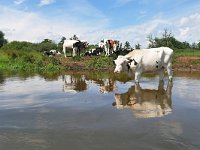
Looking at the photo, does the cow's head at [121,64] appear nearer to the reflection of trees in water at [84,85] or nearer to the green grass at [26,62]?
the reflection of trees in water at [84,85]

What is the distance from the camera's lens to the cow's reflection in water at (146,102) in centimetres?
877

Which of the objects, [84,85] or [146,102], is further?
[84,85]

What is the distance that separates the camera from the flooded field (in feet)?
20.0

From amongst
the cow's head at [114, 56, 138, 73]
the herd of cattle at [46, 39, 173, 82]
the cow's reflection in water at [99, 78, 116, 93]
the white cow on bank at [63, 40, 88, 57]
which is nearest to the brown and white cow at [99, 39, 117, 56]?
the white cow on bank at [63, 40, 88, 57]

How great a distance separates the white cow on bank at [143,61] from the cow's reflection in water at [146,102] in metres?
1.08

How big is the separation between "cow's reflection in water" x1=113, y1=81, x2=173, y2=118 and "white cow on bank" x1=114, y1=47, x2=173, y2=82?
1.08 meters

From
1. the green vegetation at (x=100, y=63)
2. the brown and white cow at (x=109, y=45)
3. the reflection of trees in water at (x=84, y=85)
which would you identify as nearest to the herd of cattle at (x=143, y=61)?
the reflection of trees in water at (x=84, y=85)

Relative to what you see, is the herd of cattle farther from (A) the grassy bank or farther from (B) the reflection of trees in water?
(A) the grassy bank

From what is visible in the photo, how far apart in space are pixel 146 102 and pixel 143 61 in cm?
438

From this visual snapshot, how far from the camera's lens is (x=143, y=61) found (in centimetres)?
1436

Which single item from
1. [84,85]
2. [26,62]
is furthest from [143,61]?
[26,62]

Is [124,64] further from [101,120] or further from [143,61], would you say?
[101,120]

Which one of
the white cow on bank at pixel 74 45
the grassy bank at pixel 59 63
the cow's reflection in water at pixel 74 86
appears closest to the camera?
the cow's reflection in water at pixel 74 86

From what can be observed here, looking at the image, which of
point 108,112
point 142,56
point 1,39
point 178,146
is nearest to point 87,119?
point 108,112
